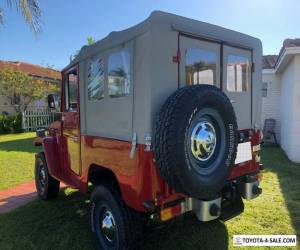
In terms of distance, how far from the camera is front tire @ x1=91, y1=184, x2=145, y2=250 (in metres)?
3.20

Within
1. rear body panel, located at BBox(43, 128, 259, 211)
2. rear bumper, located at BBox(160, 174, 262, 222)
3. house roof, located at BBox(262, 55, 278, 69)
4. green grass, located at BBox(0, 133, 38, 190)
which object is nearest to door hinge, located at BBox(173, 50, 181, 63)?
rear body panel, located at BBox(43, 128, 259, 211)

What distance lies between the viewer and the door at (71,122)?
4375 mm

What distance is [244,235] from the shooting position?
4.07 metres

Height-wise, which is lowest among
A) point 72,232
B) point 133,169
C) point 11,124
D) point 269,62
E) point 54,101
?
point 72,232

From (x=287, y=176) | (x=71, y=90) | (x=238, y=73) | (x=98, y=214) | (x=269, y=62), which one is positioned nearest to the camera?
(x=98, y=214)

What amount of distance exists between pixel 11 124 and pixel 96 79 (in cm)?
1646

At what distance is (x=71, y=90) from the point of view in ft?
15.9

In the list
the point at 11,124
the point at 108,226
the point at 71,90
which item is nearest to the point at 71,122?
the point at 71,90

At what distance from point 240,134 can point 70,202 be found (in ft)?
10.8

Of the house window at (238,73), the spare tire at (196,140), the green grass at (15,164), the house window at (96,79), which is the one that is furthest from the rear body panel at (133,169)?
the green grass at (15,164)

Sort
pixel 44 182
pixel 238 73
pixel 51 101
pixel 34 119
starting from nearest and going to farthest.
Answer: pixel 238 73 < pixel 51 101 < pixel 44 182 < pixel 34 119

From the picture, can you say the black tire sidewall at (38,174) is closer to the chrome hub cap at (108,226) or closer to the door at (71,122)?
the door at (71,122)

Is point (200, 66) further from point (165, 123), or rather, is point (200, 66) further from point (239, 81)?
point (165, 123)

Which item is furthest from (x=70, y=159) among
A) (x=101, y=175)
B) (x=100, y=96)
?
(x=100, y=96)
